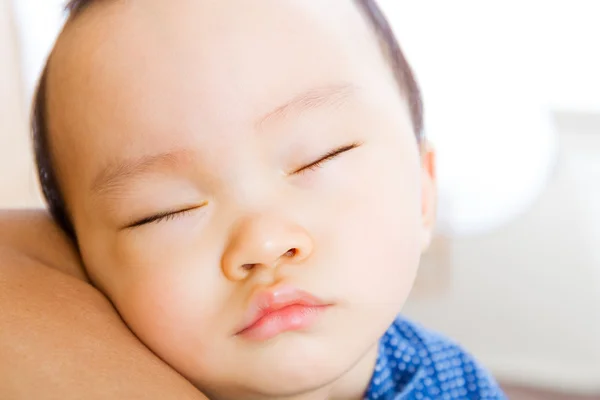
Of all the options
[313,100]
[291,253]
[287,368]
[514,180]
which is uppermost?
[313,100]

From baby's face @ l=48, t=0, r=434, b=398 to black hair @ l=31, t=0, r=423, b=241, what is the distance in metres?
0.09

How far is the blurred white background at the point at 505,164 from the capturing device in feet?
4.65

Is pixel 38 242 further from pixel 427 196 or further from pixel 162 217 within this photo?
pixel 427 196

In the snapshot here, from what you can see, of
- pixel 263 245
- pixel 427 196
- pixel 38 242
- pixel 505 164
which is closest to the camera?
pixel 263 245

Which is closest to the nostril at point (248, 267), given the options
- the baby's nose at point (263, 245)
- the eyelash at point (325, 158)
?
the baby's nose at point (263, 245)

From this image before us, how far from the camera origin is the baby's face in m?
0.67

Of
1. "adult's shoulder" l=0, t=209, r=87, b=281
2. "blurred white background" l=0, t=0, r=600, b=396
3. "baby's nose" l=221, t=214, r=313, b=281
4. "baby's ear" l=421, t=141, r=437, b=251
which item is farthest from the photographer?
"blurred white background" l=0, t=0, r=600, b=396

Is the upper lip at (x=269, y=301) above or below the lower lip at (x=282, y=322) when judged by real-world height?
above

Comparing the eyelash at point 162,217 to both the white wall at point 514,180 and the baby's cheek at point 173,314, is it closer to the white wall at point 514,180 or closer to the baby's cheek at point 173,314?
the baby's cheek at point 173,314

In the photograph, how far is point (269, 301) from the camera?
654 millimetres

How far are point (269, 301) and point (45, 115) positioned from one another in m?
0.37

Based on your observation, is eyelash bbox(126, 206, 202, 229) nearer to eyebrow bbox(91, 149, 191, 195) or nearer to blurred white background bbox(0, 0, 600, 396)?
eyebrow bbox(91, 149, 191, 195)

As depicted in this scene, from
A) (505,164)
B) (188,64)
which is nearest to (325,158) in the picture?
(188,64)

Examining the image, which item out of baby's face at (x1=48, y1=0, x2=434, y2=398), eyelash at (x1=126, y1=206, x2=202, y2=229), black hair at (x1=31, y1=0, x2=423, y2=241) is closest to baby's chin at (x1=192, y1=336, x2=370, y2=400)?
baby's face at (x1=48, y1=0, x2=434, y2=398)
